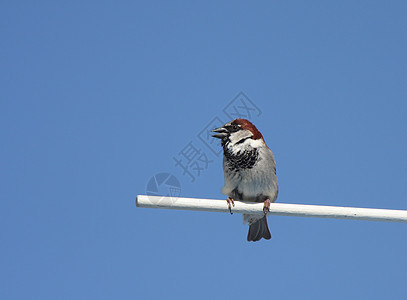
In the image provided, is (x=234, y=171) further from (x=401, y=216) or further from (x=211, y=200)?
(x=401, y=216)

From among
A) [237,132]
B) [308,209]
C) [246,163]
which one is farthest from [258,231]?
[308,209]

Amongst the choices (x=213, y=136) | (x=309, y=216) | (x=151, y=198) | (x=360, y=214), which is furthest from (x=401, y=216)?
(x=213, y=136)

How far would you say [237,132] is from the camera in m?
6.39

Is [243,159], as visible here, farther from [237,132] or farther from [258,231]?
[258,231]

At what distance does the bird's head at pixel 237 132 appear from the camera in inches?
250

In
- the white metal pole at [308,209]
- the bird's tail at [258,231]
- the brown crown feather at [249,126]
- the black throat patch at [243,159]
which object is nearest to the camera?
the white metal pole at [308,209]

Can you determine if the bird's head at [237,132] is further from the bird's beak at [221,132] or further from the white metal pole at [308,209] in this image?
the white metal pole at [308,209]

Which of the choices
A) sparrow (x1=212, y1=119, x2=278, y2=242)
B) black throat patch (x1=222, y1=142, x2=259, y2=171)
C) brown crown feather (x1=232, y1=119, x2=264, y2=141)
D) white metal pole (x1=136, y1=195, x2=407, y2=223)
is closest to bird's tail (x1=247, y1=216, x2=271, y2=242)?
sparrow (x1=212, y1=119, x2=278, y2=242)

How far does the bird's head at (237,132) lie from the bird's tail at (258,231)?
3.92ft

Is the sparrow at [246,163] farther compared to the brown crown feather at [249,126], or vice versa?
the brown crown feather at [249,126]

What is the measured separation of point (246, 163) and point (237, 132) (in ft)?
1.32

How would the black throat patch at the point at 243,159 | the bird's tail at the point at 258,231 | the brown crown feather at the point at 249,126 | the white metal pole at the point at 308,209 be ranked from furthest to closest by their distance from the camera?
the bird's tail at the point at 258,231
the brown crown feather at the point at 249,126
the black throat patch at the point at 243,159
the white metal pole at the point at 308,209

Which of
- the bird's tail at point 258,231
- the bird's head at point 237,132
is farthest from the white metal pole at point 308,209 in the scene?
the bird's tail at point 258,231

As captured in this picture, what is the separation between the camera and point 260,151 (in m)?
6.32
